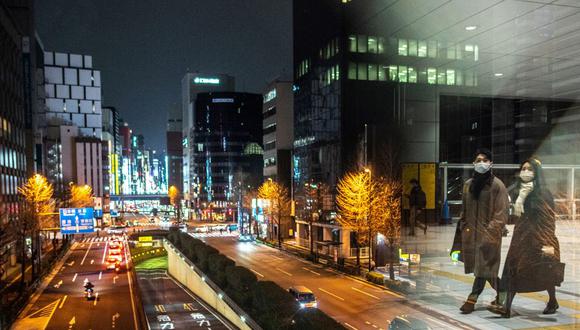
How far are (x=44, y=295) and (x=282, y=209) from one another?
23.4 metres

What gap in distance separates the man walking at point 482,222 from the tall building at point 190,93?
102 m

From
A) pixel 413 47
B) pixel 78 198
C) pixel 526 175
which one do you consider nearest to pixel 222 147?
pixel 78 198

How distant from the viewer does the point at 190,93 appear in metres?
125

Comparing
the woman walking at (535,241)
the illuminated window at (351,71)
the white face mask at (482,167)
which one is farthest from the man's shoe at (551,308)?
the illuminated window at (351,71)

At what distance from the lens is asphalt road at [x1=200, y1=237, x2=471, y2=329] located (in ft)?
36.5

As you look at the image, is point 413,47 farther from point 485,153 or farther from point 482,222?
point 482,222

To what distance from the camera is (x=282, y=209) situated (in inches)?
1752

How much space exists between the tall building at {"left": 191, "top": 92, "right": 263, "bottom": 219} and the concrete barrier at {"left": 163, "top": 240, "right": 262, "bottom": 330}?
5226cm

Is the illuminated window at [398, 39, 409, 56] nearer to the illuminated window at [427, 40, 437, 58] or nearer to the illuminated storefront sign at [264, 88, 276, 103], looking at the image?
the illuminated window at [427, 40, 437, 58]

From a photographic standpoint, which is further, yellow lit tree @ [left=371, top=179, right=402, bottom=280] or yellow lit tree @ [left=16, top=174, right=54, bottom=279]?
yellow lit tree @ [left=16, top=174, right=54, bottom=279]

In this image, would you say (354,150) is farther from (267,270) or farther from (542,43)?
(542,43)

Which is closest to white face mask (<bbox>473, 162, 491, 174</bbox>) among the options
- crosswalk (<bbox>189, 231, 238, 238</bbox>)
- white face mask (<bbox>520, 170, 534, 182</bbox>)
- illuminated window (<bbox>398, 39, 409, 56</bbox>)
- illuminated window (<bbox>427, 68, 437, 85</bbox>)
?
white face mask (<bbox>520, 170, 534, 182</bbox>)

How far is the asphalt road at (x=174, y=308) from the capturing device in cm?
1873

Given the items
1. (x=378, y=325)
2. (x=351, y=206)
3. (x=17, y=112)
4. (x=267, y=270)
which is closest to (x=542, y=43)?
(x=378, y=325)
